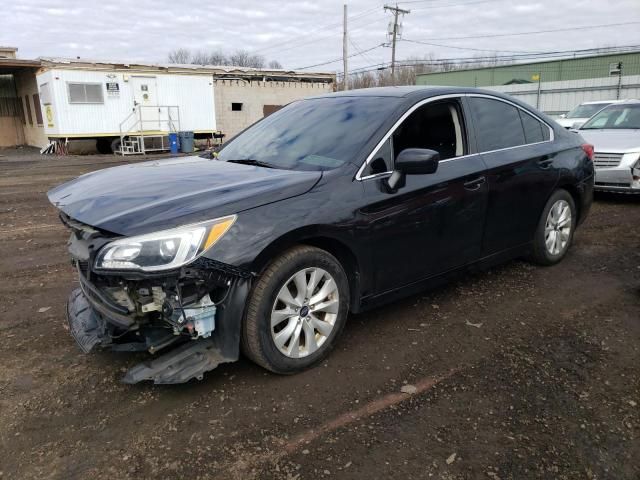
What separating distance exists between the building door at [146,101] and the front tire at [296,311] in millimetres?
20518

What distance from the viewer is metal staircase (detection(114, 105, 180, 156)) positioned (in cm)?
2158

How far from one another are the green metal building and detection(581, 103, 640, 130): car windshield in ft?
81.8

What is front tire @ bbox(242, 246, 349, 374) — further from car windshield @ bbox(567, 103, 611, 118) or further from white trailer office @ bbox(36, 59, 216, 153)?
white trailer office @ bbox(36, 59, 216, 153)

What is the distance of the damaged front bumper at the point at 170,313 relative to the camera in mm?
2670

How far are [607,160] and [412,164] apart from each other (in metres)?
6.34

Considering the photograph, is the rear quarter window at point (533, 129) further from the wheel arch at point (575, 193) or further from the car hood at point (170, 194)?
the car hood at point (170, 194)

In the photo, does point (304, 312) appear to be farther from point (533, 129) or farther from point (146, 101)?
point (146, 101)

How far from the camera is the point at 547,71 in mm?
35625

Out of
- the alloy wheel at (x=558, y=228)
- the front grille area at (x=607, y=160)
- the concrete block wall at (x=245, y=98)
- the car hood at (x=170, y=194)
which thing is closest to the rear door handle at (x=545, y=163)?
the alloy wheel at (x=558, y=228)

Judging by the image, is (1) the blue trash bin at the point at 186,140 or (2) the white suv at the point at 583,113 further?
(1) the blue trash bin at the point at 186,140

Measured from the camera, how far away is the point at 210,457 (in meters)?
2.44

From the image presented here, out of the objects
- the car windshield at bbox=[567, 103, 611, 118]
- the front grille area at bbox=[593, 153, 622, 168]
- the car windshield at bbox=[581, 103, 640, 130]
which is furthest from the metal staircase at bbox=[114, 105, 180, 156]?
the front grille area at bbox=[593, 153, 622, 168]

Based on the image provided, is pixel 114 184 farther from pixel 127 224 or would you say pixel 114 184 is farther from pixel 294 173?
pixel 294 173

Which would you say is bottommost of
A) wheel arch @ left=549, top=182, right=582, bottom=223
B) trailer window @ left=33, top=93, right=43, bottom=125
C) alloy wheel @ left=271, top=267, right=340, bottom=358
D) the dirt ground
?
the dirt ground
